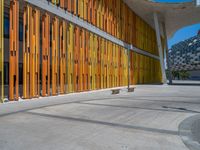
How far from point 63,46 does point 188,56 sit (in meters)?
129

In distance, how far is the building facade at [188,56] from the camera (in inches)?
5176

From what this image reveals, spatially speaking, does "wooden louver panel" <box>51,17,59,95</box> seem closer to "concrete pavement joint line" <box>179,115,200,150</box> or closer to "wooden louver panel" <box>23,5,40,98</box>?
"wooden louver panel" <box>23,5,40,98</box>

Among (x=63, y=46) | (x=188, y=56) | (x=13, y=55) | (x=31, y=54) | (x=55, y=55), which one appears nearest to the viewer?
(x=13, y=55)

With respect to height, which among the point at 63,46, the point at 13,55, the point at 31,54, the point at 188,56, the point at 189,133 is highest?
the point at 188,56

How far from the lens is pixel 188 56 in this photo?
5527 inches

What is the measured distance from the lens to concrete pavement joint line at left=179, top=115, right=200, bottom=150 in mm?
6376

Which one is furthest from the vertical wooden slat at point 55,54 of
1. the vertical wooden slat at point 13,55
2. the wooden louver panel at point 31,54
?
the vertical wooden slat at point 13,55

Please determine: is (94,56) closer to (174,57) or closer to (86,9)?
(86,9)

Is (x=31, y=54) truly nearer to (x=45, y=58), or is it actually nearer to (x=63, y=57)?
(x=45, y=58)

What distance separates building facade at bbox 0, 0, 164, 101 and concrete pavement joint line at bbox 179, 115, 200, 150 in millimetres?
11041

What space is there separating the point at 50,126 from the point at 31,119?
5.20ft

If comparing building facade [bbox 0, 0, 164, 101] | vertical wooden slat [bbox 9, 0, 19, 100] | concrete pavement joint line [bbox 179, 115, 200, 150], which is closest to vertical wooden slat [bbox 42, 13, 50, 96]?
building facade [bbox 0, 0, 164, 101]

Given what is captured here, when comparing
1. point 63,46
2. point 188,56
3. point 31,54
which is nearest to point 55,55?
point 63,46

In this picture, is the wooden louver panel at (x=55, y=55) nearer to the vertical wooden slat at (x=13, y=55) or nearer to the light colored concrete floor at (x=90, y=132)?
the vertical wooden slat at (x=13, y=55)
